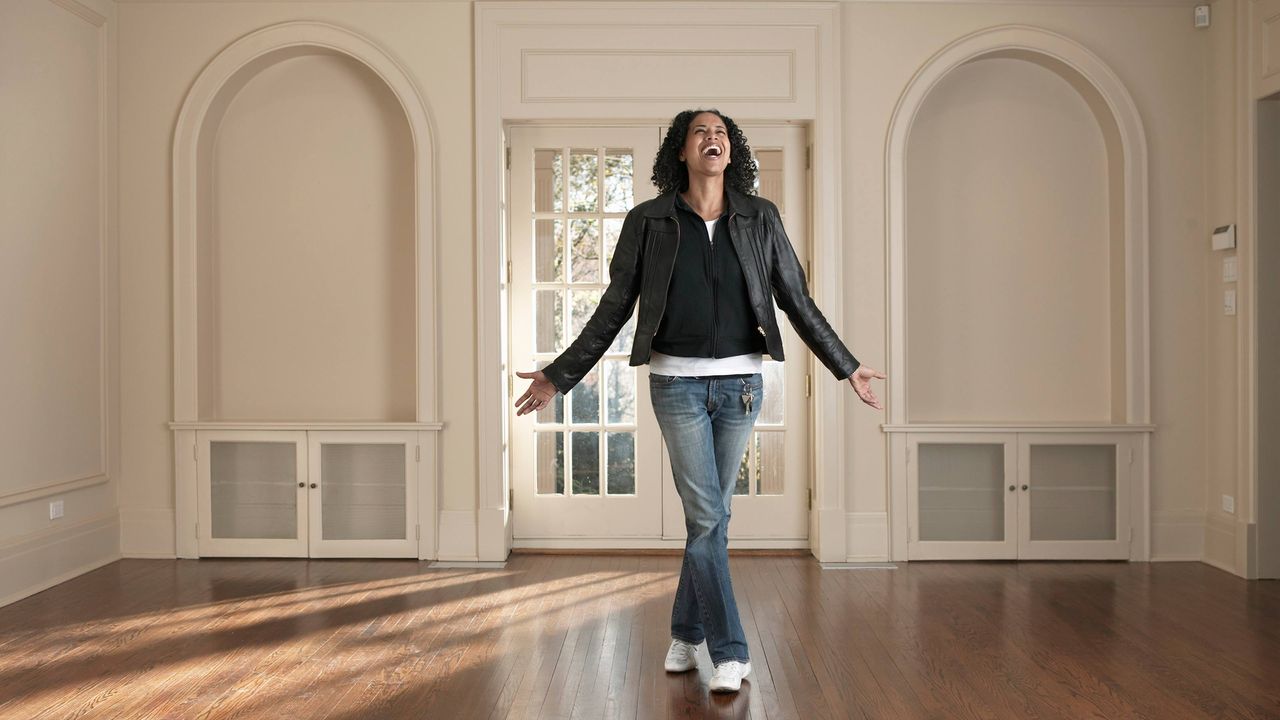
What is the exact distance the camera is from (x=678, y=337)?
9.26 feet

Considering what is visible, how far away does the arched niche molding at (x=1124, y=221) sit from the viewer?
15.5ft

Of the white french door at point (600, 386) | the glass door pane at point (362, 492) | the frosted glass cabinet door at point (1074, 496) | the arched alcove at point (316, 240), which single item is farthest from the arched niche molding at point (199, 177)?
the frosted glass cabinet door at point (1074, 496)

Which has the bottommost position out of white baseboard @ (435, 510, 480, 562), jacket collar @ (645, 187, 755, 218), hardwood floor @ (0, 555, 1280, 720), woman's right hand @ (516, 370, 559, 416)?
hardwood floor @ (0, 555, 1280, 720)

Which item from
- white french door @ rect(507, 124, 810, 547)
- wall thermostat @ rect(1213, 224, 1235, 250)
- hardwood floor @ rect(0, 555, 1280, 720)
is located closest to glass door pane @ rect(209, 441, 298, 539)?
hardwood floor @ rect(0, 555, 1280, 720)

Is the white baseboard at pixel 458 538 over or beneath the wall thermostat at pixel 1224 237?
beneath

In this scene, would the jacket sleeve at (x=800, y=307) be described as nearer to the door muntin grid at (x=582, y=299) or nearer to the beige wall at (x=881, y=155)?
the beige wall at (x=881, y=155)

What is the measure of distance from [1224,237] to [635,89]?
9.32ft

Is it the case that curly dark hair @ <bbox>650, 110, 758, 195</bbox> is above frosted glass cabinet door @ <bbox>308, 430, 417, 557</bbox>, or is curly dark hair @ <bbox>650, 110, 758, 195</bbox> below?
above

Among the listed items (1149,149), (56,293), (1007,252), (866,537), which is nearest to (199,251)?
(56,293)

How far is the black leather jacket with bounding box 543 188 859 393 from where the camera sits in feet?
9.36

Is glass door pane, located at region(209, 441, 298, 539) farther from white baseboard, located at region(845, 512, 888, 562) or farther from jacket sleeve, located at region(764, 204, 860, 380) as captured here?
jacket sleeve, located at region(764, 204, 860, 380)

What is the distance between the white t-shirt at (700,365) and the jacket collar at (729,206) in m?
0.41

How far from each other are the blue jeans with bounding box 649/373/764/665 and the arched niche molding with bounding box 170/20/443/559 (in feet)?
7.10

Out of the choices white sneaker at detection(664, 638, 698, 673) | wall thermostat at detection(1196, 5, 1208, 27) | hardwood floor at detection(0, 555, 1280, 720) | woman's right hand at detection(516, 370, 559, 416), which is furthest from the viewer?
wall thermostat at detection(1196, 5, 1208, 27)
